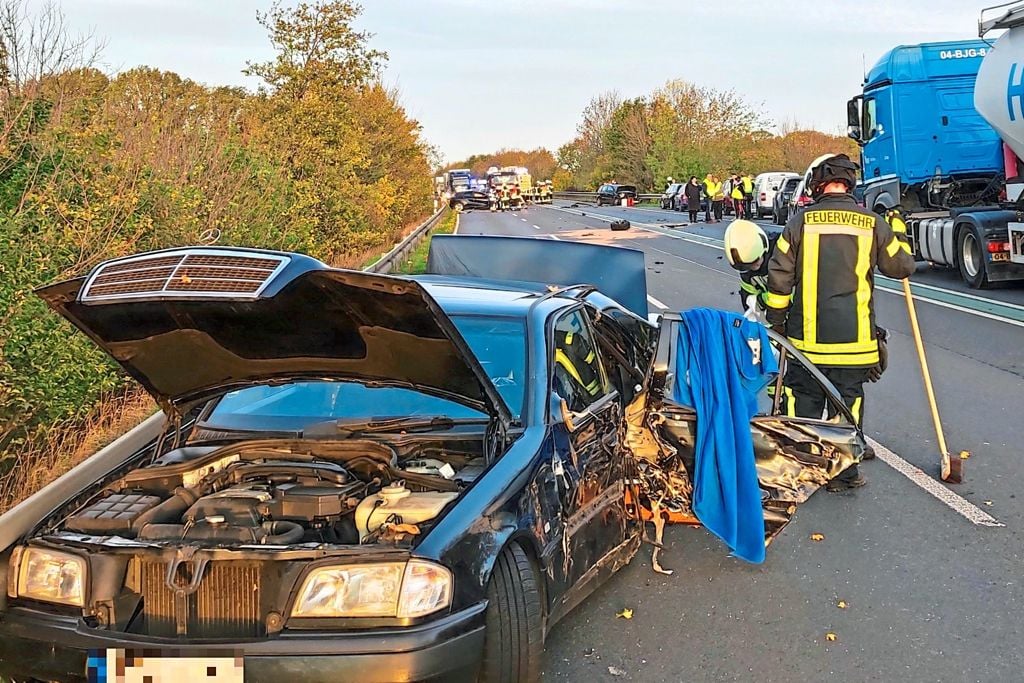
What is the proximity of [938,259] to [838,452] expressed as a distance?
43.1 ft

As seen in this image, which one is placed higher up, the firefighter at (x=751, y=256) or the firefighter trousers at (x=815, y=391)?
the firefighter at (x=751, y=256)

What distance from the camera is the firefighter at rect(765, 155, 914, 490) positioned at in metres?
5.91

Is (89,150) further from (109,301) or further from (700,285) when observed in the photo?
(700,285)

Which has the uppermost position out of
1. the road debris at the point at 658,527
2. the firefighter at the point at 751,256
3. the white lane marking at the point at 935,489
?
the firefighter at the point at 751,256

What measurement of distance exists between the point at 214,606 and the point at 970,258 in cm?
1514

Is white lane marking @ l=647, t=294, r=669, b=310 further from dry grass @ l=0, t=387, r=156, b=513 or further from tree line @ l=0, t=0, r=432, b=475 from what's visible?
dry grass @ l=0, t=387, r=156, b=513

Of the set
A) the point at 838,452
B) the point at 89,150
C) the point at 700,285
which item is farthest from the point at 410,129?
the point at 838,452

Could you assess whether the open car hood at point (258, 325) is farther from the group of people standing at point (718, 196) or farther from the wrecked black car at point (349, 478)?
the group of people standing at point (718, 196)

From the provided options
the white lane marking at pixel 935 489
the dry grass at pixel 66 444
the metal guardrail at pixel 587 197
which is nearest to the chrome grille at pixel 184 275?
the dry grass at pixel 66 444

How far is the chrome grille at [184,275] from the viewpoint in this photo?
3348mm

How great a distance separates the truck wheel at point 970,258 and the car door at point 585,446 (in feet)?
40.7

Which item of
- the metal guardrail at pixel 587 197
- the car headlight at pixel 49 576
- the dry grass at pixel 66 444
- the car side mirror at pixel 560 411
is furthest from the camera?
the metal guardrail at pixel 587 197

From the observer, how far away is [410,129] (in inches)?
1458

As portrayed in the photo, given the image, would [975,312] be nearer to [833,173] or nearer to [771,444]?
[833,173]
